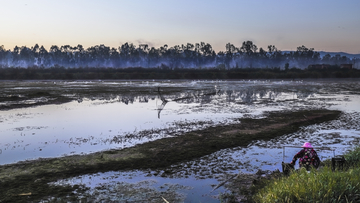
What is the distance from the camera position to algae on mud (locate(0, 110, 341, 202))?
8625 mm

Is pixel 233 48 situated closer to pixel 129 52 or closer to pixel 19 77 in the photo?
pixel 129 52

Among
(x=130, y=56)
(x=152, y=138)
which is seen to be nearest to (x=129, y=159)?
(x=152, y=138)

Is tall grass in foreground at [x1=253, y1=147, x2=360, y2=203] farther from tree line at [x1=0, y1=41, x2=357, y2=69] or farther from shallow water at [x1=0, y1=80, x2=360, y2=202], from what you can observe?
tree line at [x1=0, y1=41, x2=357, y2=69]

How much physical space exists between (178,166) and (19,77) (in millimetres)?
90051

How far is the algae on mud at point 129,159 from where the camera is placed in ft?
28.3

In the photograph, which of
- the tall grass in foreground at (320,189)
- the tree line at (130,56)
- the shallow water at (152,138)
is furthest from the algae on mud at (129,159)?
the tree line at (130,56)

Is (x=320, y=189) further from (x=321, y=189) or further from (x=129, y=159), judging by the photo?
(x=129, y=159)

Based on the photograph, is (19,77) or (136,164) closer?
(136,164)

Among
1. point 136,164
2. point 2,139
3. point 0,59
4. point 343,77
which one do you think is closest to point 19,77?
point 2,139

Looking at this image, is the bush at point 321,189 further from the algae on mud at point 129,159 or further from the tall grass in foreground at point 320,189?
the algae on mud at point 129,159

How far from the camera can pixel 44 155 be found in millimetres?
12367

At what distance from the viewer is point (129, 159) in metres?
11.5

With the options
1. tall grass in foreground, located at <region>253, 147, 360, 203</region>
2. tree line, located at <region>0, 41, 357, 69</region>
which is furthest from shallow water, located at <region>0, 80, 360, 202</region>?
tree line, located at <region>0, 41, 357, 69</region>

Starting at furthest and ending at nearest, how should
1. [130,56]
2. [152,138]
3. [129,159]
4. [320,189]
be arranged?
[130,56]
[152,138]
[129,159]
[320,189]
